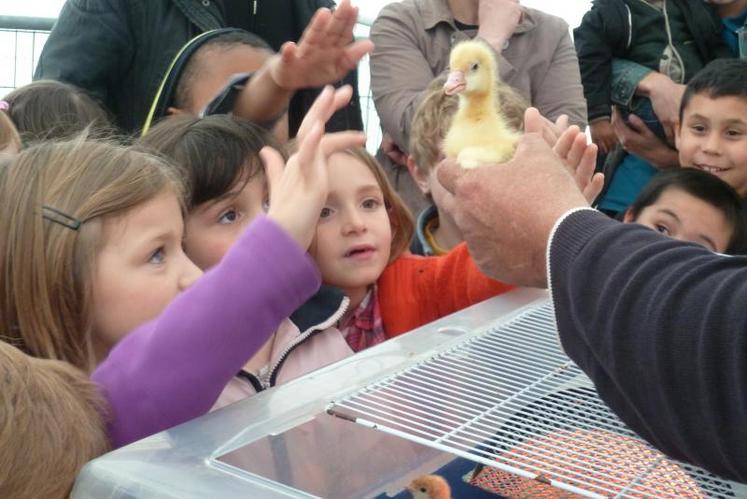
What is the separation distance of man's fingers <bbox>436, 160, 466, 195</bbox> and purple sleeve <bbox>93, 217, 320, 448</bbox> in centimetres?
22

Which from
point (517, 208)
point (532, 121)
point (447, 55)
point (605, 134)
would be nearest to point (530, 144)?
point (517, 208)

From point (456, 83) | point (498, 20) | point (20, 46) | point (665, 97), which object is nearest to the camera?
point (456, 83)

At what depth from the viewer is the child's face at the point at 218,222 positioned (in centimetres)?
133

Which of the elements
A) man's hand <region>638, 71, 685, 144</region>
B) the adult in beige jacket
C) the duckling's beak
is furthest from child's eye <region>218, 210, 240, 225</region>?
man's hand <region>638, 71, 685, 144</region>

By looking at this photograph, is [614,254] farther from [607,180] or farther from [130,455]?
[607,180]

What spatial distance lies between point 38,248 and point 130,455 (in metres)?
0.44

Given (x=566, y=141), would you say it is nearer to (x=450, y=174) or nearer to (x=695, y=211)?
(x=450, y=174)

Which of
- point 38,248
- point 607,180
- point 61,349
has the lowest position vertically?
point 607,180

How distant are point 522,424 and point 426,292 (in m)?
0.75

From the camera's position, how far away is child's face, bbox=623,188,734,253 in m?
1.86

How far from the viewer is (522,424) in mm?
762

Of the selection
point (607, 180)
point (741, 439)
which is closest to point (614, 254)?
point (741, 439)

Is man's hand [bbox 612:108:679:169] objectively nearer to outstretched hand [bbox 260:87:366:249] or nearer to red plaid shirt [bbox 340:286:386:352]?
red plaid shirt [bbox 340:286:386:352]

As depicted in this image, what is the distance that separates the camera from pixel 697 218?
74.1 inches
